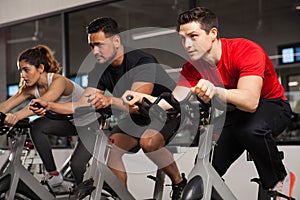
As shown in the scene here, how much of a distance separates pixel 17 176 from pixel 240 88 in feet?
5.06

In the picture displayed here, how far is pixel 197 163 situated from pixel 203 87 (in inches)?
15.8

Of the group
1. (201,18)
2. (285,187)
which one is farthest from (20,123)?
(285,187)

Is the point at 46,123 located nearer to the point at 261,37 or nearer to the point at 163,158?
the point at 163,158

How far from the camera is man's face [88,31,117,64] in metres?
2.39

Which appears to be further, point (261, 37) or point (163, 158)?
point (261, 37)

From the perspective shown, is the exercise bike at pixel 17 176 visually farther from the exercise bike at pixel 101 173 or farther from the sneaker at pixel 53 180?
the exercise bike at pixel 101 173

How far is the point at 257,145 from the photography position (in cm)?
190

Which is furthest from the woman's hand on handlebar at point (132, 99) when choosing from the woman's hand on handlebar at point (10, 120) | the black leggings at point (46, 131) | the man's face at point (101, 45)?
the black leggings at point (46, 131)

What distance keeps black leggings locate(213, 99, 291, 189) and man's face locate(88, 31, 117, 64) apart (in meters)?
0.77

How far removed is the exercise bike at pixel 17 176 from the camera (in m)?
2.61

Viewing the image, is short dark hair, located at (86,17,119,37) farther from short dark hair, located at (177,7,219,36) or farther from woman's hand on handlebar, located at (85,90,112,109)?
short dark hair, located at (177,7,219,36)

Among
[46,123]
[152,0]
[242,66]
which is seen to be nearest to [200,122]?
[242,66]

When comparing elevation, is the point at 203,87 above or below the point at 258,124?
above

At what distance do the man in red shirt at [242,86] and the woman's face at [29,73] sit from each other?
1266 mm
